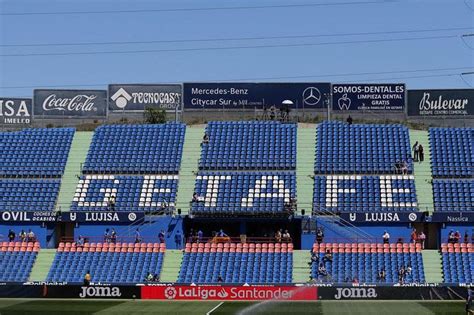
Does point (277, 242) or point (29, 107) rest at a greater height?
point (29, 107)

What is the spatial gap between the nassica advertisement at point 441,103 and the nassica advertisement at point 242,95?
8.60 metres

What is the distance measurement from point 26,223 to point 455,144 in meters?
30.7

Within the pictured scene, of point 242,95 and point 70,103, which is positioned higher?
point 242,95

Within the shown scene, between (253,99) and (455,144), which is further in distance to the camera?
(253,99)

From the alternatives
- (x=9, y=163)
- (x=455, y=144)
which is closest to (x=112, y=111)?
(x=9, y=163)

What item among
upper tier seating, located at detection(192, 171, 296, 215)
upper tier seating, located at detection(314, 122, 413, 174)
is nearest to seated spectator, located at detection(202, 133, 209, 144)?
upper tier seating, located at detection(192, 171, 296, 215)

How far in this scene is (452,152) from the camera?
2461 inches

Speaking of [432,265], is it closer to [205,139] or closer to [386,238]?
[386,238]

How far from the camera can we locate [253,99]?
Result: 70875 millimetres

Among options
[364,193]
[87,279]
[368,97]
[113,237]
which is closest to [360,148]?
[364,193]

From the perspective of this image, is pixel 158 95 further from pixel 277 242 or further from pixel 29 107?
pixel 277 242

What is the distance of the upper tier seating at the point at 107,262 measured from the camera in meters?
53.3

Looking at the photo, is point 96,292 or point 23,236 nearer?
point 96,292

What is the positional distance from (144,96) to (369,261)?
26695mm
